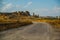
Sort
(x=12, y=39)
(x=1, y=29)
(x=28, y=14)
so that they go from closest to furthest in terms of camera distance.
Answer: (x=12, y=39) → (x=28, y=14) → (x=1, y=29)

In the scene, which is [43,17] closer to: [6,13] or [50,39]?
[50,39]

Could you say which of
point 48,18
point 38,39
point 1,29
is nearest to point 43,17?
point 48,18

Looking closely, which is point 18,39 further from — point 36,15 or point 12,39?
point 36,15

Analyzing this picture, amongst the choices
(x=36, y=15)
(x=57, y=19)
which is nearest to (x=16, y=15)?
(x=36, y=15)

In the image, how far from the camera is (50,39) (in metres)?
7.56

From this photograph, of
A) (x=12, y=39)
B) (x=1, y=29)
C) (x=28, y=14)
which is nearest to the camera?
(x=12, y=39)

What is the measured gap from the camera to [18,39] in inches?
292

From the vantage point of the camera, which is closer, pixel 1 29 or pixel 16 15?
pixel 16 15

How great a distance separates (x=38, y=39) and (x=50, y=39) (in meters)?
0.41

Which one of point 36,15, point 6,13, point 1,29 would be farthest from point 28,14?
point 1,29

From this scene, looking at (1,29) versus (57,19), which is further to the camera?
(1,29)

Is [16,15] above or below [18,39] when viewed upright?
above

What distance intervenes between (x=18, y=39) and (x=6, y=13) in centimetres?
98

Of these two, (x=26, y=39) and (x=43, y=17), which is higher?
(x=43, y=17)
